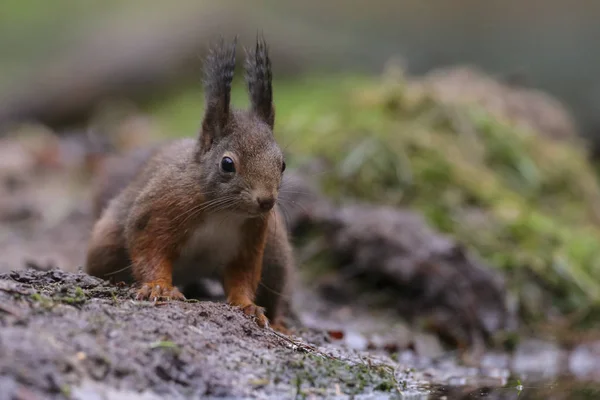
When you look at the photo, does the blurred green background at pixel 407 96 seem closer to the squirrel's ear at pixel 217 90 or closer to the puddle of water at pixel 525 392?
the squirrel's ear at pixel 217 90

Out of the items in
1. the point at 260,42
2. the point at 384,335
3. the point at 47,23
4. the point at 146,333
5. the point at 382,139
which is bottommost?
the point at 146,333

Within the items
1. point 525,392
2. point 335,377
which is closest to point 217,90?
point 335,377

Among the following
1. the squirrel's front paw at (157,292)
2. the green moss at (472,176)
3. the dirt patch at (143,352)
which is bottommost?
the dirt patch at (143,352)

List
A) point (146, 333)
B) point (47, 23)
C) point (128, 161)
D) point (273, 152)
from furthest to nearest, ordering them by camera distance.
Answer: point (47, 23) < point (128, 161) < point (273, 152) < point (146, 333)

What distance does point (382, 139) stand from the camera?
27.1 feet

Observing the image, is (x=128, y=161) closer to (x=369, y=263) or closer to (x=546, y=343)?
(x=369, y=263)

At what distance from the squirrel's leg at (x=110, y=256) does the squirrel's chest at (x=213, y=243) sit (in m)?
0.35

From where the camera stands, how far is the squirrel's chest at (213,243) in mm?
4121

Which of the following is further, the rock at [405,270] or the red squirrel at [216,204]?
the rock at [405,270]

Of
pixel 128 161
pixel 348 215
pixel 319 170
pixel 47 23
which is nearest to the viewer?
pixel 128 161

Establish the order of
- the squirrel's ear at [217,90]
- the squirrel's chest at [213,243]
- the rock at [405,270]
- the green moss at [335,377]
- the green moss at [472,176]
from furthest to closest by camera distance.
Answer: the green moss at [472,176]
the rock at [405,270]
the squirrel's chest at [213,243]
the squirrel's ear at [217,90]
the green moss at [335,377]

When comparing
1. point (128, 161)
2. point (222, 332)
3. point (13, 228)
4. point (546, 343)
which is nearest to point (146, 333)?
point (222, 332)

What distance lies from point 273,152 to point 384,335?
2254 mm

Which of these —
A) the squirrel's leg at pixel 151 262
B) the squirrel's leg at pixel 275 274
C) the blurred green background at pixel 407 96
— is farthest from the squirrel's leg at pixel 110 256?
the blurred green background at pixel 407 96
